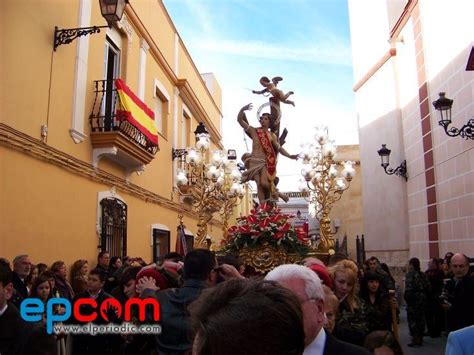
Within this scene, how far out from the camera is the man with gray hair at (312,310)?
1.91 m

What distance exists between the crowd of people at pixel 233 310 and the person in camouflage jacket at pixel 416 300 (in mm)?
1114

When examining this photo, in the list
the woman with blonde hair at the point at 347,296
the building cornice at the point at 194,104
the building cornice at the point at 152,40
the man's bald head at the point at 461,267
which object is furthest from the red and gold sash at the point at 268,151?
→ the building cornice at the point at 194,104

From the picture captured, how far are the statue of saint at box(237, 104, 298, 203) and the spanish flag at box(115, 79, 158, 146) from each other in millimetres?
2881

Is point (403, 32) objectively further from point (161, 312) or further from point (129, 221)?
point (161, 312)

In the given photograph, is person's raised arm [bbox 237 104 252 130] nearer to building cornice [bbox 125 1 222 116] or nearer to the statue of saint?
the statue of saint

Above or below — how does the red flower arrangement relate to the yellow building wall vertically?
below

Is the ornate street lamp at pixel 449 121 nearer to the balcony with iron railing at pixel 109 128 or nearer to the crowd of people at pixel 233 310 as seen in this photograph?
the crowd of people at pixel 233 310

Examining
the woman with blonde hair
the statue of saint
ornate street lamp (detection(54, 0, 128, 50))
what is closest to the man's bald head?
the woman with blonde hair

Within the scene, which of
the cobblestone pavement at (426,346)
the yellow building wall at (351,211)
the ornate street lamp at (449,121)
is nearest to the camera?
the cobblestone pavement at (426,346)

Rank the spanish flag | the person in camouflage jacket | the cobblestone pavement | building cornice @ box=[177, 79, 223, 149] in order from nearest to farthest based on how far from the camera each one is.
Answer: the cobblestone pavement < the person in camouflage jacket < the spanish flag < building cornice @ box=[177, 79, 223, 149]

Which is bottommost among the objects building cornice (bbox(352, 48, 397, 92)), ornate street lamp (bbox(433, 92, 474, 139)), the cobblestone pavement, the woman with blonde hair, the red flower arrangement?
the cobblestone pavement

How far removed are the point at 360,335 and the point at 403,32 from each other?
11.2 m

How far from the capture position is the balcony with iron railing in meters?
9.48

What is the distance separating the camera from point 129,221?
453 inches
